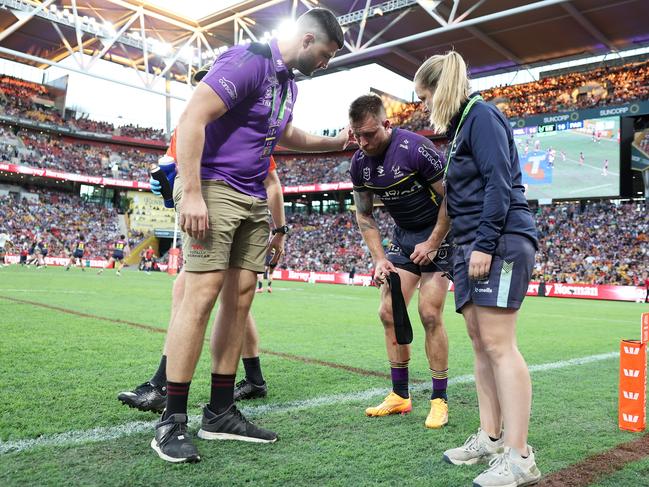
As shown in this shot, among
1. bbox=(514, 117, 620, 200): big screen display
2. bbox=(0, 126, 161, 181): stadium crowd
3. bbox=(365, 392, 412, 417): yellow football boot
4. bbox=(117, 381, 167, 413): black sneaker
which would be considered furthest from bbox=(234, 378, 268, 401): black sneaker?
bbox=(0, 126, 161, 181): stadium crowd

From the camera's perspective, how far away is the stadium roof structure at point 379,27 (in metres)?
25.4

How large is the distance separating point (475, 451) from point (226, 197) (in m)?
1.67

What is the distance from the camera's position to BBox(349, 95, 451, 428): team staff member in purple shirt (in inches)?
125

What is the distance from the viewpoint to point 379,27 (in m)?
29.6

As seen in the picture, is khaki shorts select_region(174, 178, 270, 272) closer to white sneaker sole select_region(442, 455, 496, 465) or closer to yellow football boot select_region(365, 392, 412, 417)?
yellow football boot select_region(365, 392, 412, 417)

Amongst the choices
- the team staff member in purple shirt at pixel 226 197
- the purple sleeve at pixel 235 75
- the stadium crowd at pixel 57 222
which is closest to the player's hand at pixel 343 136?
the team staff member in purple shirt at pixel 226 197

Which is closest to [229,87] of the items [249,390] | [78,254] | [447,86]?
[447,86]

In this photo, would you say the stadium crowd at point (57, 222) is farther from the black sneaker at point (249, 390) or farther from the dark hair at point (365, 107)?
the dark hair at point (365, 107)

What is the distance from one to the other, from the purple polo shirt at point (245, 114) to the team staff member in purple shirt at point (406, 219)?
0.75 metres

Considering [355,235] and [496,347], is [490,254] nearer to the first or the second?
[496,347]

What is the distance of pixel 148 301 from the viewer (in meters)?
10.4

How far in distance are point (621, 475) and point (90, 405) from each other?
2723mm

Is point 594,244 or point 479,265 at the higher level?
point 594,244

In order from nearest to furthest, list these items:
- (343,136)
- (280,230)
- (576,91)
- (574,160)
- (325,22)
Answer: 1. (325,22)
2. (343,136)
3. (280,230)
4. (574,160)
5. (576,91)
